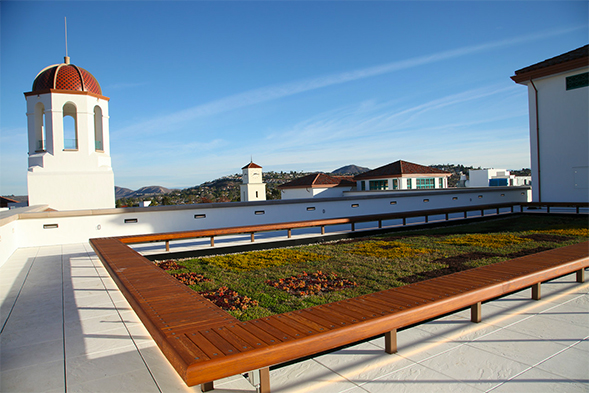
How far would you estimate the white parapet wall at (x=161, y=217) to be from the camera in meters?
8.40

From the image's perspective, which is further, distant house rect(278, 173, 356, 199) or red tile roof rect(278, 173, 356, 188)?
red tile roof rect(278, 173, 356, 188)

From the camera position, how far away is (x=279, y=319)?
251cm

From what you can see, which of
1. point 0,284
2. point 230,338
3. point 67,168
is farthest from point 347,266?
point 67,168

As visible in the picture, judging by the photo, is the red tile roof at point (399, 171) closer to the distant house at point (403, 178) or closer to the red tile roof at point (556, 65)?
the distant house at point (403, 178)

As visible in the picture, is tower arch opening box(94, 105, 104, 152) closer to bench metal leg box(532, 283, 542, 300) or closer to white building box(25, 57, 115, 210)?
white building box(25, 57, 115, 210)

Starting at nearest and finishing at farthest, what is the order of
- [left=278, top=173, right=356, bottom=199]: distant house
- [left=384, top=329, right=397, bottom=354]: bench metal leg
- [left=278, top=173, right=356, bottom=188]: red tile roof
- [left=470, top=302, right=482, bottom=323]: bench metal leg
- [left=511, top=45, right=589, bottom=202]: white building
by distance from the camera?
[left=384, top=329, right=397, bottom=354]: bench metal leg, [left=470, top=302, right=482, bottom=323]: bench metal leg, [left=511, top=45, right=589, bottom=202]: white building, [left=278, top=173, right=356, bottom=199]: distant house, [left=278, top=173, right=356, bottom=188]: red tile roof

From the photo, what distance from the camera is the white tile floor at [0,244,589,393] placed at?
2424 millimetres

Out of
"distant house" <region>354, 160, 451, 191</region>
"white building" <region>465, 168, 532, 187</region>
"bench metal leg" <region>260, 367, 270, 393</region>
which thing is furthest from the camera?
"white building" <region>465, 168, 532, 187</region>

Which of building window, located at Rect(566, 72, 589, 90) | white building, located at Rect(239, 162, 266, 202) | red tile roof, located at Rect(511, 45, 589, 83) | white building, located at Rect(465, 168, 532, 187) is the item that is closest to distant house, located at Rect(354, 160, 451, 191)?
white building, located at Rect(465, 168, 532, 187)

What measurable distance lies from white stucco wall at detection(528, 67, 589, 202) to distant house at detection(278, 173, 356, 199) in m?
14.5

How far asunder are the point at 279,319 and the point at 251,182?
3719 centimetres

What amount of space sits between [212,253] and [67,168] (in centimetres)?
877

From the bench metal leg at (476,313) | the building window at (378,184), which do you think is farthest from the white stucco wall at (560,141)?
the bench metal leg at (476,313)

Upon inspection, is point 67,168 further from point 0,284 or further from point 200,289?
A: point 200,289
